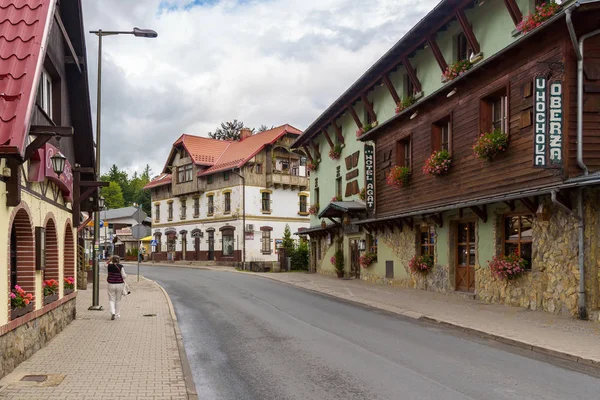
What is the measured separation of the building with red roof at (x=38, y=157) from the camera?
287 inches

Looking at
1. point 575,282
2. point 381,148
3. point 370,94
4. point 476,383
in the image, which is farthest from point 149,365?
point 370,94

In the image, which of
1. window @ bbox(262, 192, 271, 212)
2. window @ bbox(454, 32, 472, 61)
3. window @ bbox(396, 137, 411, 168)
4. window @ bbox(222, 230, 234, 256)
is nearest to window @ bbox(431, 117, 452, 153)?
window @ bbox(454, 32, 472, 61)

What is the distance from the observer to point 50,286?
462 inches

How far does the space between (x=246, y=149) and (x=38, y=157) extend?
4054cm

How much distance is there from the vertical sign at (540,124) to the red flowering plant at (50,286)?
11.0m

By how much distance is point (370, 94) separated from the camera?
27562 millimetres

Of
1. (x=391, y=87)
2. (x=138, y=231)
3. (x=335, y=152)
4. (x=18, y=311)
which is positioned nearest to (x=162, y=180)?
(x=335, y=152)

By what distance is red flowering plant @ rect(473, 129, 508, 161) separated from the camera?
15.5 meters

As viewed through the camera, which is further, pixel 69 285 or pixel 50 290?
pixel 69 285

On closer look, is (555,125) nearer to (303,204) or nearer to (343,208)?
(343,208)

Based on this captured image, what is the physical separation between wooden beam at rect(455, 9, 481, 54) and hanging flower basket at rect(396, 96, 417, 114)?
4596mm

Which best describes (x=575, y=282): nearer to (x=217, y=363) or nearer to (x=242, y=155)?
(x=217, y=363)

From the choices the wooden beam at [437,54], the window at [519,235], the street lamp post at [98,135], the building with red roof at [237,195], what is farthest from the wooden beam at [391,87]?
the building with red roof at [237,195]

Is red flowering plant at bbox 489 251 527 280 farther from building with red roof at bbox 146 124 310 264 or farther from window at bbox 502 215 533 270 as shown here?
building with red roof at bbox 146 124 310 264
